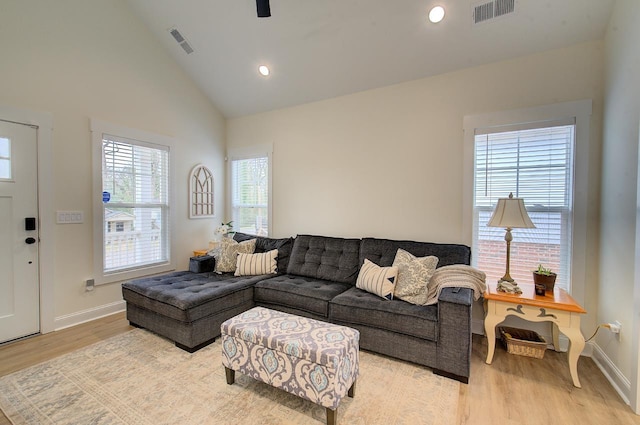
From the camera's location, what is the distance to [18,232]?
273 centimetres

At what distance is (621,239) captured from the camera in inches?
82.9

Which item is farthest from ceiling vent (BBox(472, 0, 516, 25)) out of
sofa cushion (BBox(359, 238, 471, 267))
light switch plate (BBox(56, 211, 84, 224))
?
light switch plate (BBox(56, 211, 84, 224))

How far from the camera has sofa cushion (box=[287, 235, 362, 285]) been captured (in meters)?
3.22

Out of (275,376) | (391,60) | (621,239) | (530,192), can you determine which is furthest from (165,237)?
(621,239)

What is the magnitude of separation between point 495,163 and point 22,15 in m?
4.78

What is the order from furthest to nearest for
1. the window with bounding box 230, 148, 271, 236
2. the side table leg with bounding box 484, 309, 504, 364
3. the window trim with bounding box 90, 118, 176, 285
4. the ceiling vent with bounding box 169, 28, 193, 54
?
the window with bounding box 230, 148, 271, 236
the ceiling vent with bounding box 169, 28, 193, 54
the window trim with bounding box 90, 118, 176, 285
the side table leg with bounding box 484, 309, 504, 364

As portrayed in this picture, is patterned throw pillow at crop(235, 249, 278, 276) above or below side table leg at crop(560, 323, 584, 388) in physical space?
above

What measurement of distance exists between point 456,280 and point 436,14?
94.1 inches

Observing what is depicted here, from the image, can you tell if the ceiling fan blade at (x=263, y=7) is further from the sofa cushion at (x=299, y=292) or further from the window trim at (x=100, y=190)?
the sofa cushion at (x=299, y=292)

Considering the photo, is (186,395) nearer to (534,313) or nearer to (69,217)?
(69,217)

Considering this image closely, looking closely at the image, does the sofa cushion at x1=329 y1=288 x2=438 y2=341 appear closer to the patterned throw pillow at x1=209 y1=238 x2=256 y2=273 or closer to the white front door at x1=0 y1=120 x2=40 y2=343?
the patterned throw pillow at x1=209 y1=238 x2=256 y2=273

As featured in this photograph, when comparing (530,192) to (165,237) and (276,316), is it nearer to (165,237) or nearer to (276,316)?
(276,316)

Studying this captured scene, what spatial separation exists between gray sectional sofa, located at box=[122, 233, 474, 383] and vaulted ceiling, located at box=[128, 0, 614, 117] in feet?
6.31

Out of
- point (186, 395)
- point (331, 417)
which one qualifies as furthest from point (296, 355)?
point (186, 395)
